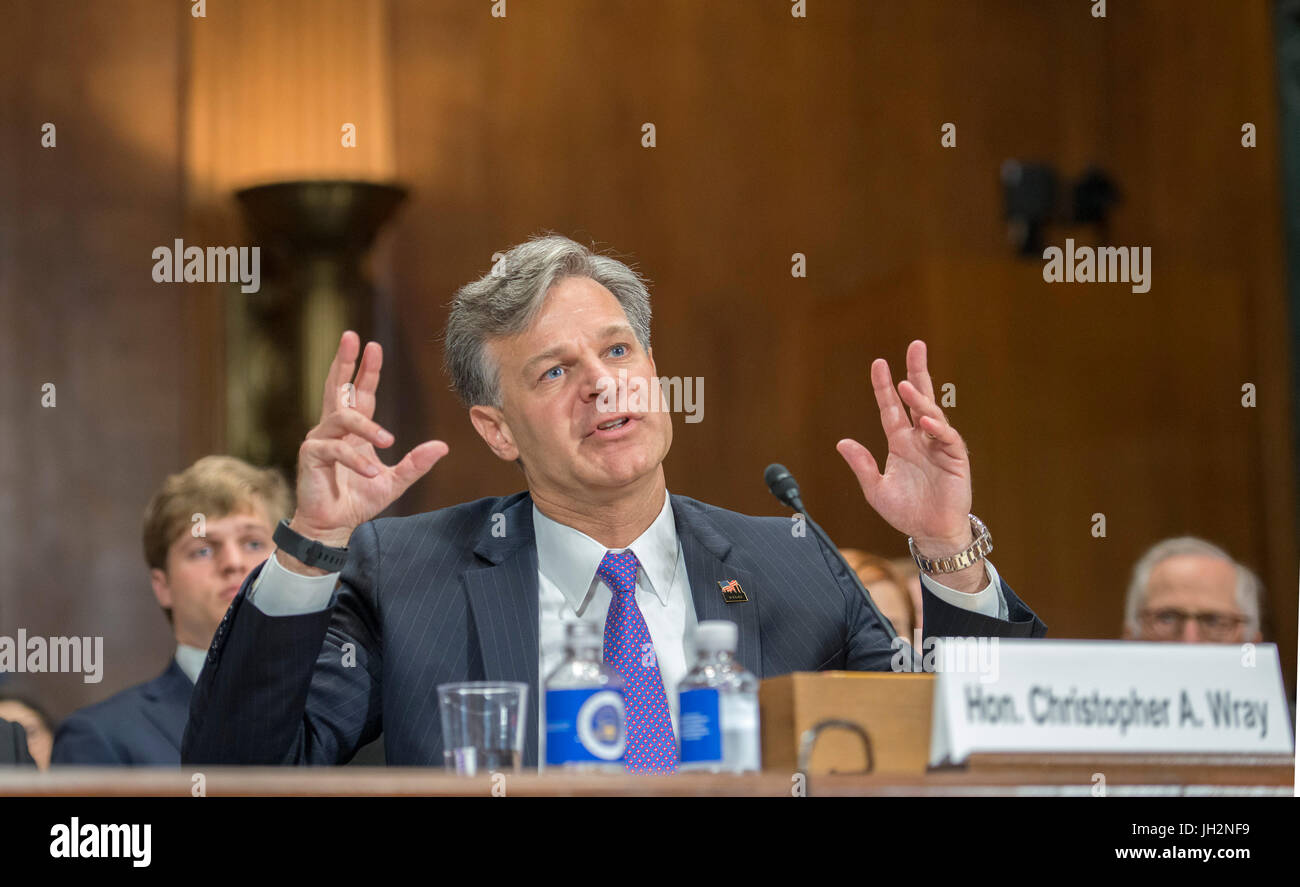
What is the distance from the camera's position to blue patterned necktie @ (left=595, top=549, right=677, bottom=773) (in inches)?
77.4

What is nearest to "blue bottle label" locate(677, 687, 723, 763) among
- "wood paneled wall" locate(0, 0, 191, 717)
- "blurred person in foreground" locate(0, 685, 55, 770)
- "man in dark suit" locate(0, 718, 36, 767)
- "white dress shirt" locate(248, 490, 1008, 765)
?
"white dress shirt" locate(248, 490, 1008, 765)

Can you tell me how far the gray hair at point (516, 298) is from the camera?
233 centimetres

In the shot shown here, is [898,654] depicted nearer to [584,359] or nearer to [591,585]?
[591,585]

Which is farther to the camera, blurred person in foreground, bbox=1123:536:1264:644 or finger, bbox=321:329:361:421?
blurred person in foreground, bbox=1123:536:1264:644

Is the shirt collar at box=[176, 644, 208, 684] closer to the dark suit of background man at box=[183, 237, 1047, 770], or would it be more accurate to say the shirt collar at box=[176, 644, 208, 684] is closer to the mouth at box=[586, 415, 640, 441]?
the dark suit of background man at box=[183, 237, 1047, 770]

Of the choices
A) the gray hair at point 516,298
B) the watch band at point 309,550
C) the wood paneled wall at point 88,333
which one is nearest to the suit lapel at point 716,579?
the gray hair at point 516,298

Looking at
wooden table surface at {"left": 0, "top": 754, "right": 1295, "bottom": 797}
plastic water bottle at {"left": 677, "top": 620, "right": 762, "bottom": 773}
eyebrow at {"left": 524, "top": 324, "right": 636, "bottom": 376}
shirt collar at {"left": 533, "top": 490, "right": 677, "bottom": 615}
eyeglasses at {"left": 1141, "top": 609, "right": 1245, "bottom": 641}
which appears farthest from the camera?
eyeglasses at {"left": 1141, "top": 609, "right": 1245, "bottom": 641}

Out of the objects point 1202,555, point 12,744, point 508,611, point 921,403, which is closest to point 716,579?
point 508,611

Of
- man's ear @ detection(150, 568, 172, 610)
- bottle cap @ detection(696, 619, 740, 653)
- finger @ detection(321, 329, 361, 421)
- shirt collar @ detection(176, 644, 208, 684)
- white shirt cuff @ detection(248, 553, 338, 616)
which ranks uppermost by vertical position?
finger @ detection(321, 329, 361, 421)

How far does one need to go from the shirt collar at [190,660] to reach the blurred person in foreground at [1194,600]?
6.94 ft

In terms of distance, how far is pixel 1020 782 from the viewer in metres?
1.57
